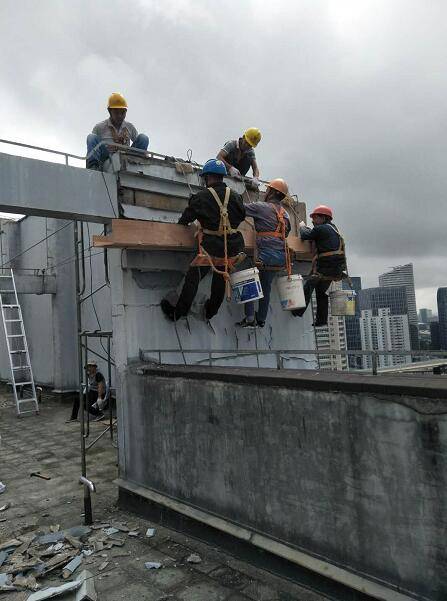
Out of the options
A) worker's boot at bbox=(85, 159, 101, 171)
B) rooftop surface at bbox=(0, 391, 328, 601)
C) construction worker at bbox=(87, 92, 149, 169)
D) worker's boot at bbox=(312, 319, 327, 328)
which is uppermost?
construction worker at bbox=(87, 92, 149, 169)

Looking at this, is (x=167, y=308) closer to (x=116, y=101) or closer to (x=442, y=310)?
(x=116, y=101)

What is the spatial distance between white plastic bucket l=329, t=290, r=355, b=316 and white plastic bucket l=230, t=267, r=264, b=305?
216 cm

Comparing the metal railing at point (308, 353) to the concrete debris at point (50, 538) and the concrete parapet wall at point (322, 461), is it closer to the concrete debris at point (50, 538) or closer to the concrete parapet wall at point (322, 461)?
the concrete parapet wall at point (322, 461)

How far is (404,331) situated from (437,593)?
1281 inches

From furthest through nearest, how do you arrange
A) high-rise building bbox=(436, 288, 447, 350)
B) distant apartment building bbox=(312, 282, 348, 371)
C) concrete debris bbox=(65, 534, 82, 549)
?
1. high-rise building bbox=(436, 288, 447, 350)
2. distant apartment building bbox=(312, 282, 348, 371)
3. concrete debris bbox=(65, 534, 82, 549)

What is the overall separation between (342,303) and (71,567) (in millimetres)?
5433

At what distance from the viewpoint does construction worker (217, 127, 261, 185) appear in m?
8.16

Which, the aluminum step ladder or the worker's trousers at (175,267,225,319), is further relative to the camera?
the aluminum step ladder

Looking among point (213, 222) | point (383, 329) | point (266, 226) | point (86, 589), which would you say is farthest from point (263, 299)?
point (383, 329)

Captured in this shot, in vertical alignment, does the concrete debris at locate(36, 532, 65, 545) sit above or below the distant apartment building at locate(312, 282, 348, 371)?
below

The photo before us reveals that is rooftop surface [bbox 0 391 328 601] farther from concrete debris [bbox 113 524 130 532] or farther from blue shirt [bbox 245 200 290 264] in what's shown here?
blue shirt [bbox 245 200 290 264]

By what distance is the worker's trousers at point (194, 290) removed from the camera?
6.00m

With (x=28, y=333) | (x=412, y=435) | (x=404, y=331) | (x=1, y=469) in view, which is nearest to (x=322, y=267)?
(x=412, y=435)

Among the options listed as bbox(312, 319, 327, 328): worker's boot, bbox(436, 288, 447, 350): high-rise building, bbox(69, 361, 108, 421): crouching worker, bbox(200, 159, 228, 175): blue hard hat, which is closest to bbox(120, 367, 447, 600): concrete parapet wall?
bbox(200, 159, 228, 175): blue hard hat
